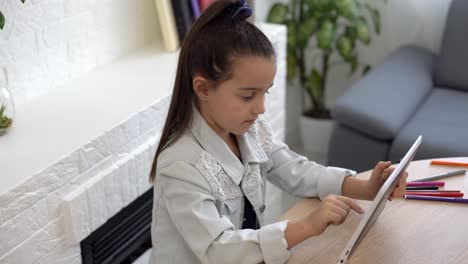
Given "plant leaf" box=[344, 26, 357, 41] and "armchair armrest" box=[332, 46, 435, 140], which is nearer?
"armchair armrest" box=[332, 46, 435, 140]

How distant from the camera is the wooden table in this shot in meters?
1.21

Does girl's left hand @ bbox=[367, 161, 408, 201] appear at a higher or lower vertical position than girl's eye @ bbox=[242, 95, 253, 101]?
lower

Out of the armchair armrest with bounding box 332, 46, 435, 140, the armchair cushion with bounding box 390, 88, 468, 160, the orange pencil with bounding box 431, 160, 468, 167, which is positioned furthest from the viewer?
the armchair armrest with bounding box 332, 46, 435, 140

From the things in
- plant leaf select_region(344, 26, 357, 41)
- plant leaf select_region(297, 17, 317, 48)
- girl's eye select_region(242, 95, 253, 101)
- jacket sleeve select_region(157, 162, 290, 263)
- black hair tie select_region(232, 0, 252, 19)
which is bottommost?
plant leaf select_region(344, 26, 357, 41)

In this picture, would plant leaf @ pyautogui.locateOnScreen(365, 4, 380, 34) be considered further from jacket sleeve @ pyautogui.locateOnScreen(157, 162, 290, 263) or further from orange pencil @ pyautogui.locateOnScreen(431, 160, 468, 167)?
jacket sleeve @ pyautogui.locateOnScreen(157, 162, 290, 263)

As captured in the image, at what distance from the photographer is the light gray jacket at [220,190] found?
1186 millimetres

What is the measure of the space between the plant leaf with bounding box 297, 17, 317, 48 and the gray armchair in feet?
1.05

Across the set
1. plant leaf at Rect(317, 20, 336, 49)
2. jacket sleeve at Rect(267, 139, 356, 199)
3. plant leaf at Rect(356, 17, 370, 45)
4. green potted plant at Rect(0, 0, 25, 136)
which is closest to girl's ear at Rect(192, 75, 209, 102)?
jacket sleeve at Rect(267, 139, 356, 199)

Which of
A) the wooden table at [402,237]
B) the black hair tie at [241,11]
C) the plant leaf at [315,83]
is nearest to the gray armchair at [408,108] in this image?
the plant leaf at [315,83]

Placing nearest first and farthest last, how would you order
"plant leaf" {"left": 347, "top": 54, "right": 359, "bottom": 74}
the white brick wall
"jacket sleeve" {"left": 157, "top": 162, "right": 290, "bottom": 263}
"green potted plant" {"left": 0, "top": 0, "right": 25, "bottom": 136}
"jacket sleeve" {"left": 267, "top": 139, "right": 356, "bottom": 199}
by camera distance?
"jacket sleeve" {"left": 157, "top": 162, "right": 290, "bottom": 263} < "jacket sleeve" {"left": 267, "top": 139, "right": 356, "bottom": 199} < "green potted plant" {"left": 0, "top": 0, "right": 25, "bottom": 136} < the white brick wall < "plant leaf" {"left": 347, "top": 54, "right": 359, "bottom": 74}

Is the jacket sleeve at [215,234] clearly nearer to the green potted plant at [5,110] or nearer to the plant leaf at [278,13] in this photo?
the green potted plant at [5,110]

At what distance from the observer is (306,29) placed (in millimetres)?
2809

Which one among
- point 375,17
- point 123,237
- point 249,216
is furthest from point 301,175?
point 375,17

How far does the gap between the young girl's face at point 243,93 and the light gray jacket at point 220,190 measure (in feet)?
0.19
